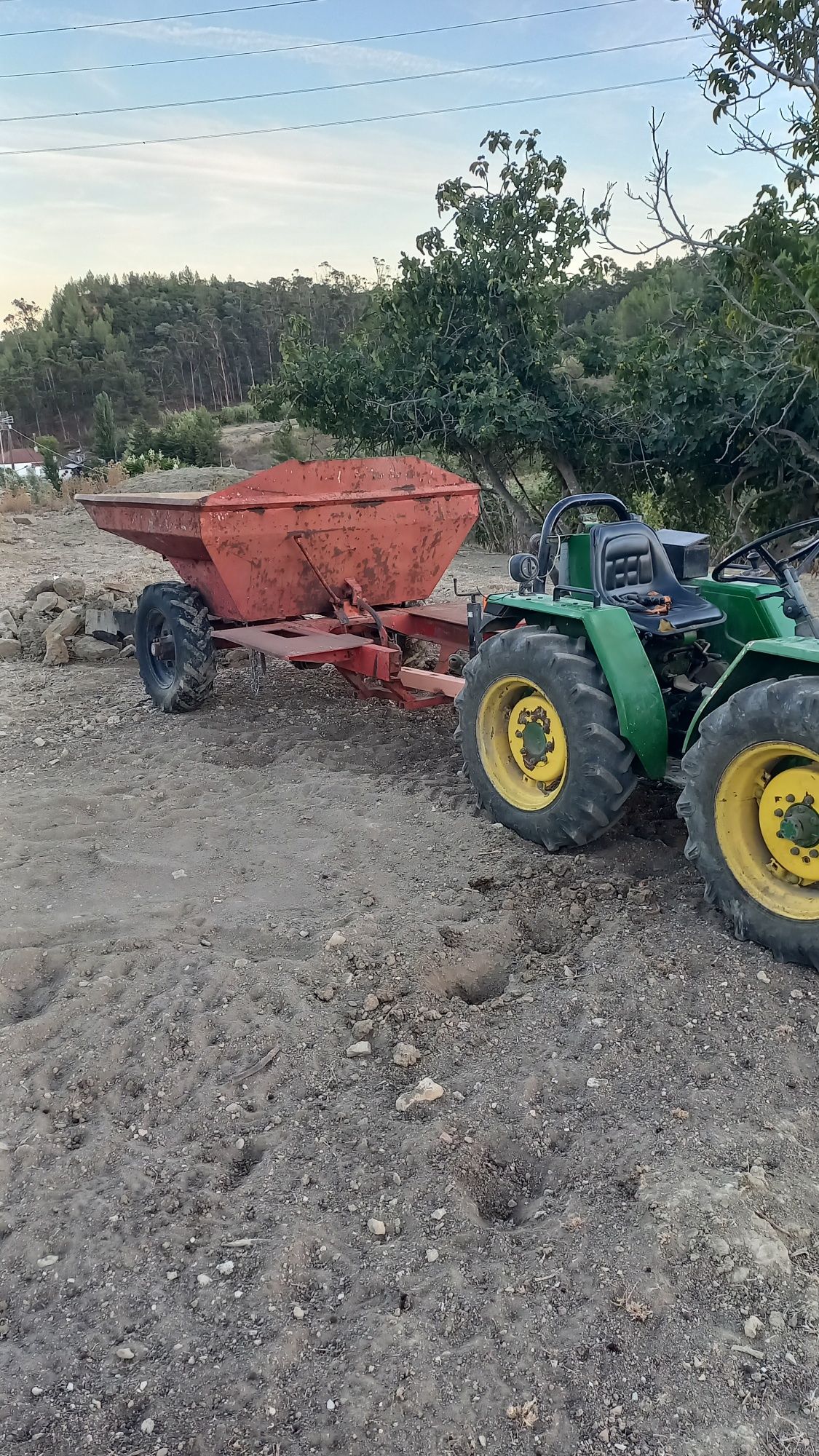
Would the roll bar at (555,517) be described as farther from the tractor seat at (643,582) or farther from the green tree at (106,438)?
the green tree at (106,438)

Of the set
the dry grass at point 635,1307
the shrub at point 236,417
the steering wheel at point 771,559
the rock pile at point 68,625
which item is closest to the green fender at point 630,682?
the steering wheel at point 771,559

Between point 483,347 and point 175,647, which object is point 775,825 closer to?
point 175,647

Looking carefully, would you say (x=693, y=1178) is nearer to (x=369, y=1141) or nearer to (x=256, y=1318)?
(x=369, y=1141)

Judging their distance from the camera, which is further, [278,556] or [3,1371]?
[278,556]

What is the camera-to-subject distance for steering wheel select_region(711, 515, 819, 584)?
3.66m

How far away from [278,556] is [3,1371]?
4755 millimetres

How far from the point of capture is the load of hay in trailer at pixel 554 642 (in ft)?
10.7

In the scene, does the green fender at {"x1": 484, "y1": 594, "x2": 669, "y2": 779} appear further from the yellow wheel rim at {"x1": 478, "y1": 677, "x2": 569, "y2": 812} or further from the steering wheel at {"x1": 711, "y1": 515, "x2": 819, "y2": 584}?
the steering wheel at {"x1": 711, "y1": 515, "x2": 819, "y2": 584}

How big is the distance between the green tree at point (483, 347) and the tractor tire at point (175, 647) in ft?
19.3

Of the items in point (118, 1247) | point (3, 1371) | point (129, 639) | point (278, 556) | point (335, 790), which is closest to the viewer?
point (3, 1371)

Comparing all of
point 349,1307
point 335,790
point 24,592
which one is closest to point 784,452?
point 335,790

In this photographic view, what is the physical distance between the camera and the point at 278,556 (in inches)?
242

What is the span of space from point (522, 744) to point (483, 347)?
912cm

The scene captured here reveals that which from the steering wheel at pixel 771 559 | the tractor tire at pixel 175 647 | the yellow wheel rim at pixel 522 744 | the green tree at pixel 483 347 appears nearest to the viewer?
the steering wheel at pixel 771 559
